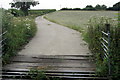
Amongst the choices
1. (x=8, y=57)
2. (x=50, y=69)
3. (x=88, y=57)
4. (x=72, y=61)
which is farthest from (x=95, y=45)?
(x=8, y=57)

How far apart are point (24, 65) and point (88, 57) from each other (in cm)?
235

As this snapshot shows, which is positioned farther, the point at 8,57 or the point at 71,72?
the point at 8,57

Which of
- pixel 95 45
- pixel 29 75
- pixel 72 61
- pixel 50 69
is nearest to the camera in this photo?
pixel 29 75

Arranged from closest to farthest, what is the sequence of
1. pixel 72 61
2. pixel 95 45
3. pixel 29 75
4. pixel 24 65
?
1. pixel 29 75
2. pixel 24 65
3. pixel 72 61
4. pixel 95 45

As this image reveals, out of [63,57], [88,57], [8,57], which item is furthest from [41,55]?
[88,57]

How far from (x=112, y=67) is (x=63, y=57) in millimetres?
2048

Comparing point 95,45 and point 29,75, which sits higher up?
point 95,45

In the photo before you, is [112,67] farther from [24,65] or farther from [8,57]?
[8,57]

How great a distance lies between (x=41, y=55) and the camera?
262 inches

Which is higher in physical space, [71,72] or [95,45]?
[95,45]

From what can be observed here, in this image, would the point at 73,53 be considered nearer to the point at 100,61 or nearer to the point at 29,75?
the point at 100,61

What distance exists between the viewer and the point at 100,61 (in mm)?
5492

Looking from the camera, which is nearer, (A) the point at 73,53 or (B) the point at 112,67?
(B) the point at 112,67

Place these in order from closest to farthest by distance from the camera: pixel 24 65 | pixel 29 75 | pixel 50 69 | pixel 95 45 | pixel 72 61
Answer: pixel 29 75, pixel 50 69, pixel 24 65, pixel 72 61, pixel 95 45
